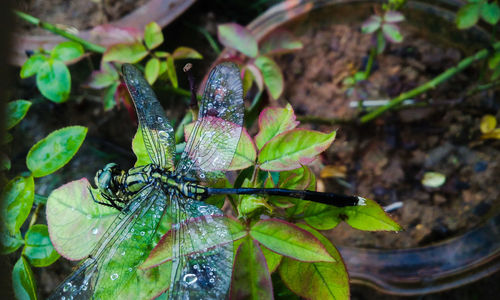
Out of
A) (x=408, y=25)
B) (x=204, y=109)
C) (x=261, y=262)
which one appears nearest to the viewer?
(x=261, y=262)

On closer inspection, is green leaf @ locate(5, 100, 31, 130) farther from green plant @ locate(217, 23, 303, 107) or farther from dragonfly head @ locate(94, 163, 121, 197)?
green plant @ locate(217, 23, 303, 107)

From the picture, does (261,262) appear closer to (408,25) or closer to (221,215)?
(221,215)

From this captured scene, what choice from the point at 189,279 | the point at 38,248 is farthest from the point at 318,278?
the point at 38,248

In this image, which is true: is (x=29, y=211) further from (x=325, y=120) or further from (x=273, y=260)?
(x=325, y=120)

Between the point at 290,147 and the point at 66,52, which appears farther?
the point at 66,52

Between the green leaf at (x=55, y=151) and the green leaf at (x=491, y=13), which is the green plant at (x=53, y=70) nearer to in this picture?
the green leaf at (x=55, y=151)

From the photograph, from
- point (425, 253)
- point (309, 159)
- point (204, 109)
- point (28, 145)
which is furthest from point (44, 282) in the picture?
point (425, 253)

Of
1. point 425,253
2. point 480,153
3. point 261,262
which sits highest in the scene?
point 261,262
